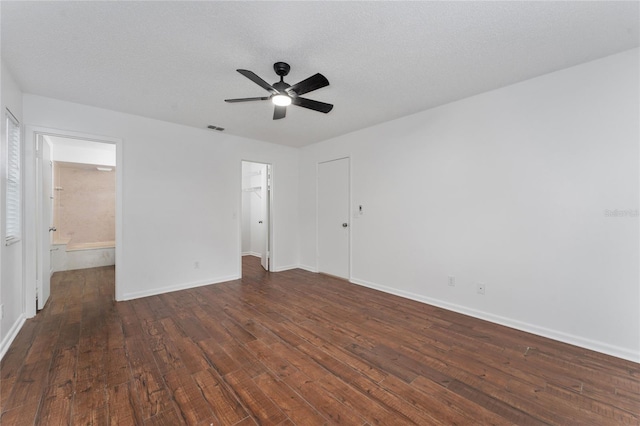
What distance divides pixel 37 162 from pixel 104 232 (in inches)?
152

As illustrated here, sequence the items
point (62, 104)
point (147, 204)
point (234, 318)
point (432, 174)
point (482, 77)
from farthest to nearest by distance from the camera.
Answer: point (147, 204) → point (432, 174) → point (62, 104) → point (234, 318) → point (482, 77)

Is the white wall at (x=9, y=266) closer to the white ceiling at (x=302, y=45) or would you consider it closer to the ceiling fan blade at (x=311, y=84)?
the white ceiling at (x=302, y=45)

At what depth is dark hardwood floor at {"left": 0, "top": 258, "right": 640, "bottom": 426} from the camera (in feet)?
5.38

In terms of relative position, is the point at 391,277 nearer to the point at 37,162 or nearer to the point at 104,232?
the point at 37,162

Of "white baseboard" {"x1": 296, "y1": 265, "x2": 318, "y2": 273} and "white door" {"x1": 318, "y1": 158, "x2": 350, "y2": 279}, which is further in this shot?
"white baseboard" {"x1": 296, "y1": 265, "x2": 318, "y2": 273}

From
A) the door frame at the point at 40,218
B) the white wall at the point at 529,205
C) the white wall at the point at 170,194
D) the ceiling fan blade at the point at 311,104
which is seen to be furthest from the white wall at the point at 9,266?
the white wall at the point at 529,205

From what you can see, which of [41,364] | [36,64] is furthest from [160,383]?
[36,64]

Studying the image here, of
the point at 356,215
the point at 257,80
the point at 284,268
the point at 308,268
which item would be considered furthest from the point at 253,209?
the point at 257,80

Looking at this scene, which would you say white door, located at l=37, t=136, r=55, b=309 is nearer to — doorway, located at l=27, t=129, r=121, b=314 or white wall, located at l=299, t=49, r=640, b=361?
doorway, located at l=27, t=129, r=121, b=314

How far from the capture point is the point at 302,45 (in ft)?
7.05

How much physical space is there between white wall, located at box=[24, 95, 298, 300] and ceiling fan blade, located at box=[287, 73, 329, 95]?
2.62 metres

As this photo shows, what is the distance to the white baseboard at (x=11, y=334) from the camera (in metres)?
2.29

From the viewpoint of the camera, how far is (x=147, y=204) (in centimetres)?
388

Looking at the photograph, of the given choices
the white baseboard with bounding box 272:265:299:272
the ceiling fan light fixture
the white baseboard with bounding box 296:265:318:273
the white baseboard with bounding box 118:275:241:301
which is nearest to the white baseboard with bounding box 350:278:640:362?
the white baseboard with bounding box 296:265:318:273
